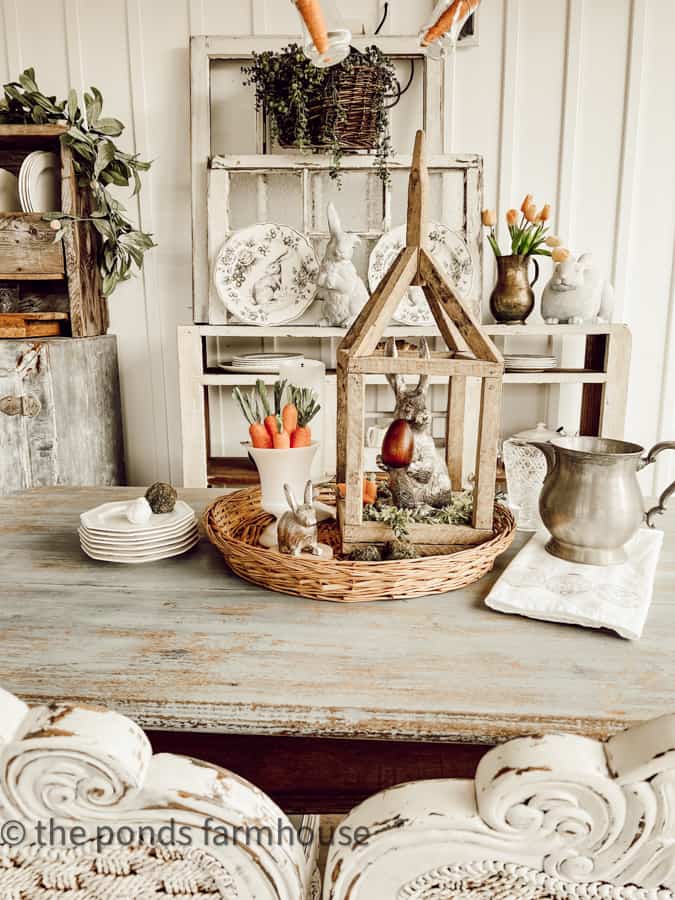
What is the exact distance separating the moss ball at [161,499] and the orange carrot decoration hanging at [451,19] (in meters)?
0.90

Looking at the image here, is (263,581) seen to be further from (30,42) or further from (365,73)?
(30,42)

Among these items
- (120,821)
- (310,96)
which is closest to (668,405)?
(310,96)

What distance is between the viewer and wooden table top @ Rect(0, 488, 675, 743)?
67 centimetres

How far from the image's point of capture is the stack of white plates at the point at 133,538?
1071 millimetres

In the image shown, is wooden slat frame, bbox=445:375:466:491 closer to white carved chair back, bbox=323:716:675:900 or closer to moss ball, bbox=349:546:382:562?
moss ball, bbox=349:546:382:562

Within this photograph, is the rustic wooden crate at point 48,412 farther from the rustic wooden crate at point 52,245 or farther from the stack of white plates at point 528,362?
the stack of white plates at point 528,362

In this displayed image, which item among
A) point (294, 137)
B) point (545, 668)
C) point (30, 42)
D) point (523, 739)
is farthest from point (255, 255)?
point (523, 739)

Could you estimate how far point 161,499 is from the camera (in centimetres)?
115

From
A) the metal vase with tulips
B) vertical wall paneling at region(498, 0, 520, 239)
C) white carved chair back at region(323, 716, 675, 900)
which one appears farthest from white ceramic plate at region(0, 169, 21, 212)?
white carved chair back at region(323, 716, 675, 900)

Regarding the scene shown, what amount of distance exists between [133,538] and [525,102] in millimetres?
2307

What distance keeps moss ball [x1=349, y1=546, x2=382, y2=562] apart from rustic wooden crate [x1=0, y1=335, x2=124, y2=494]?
1706 millimetres

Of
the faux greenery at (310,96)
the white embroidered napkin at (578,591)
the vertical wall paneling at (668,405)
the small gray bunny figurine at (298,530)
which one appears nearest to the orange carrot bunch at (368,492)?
the small gray bunny figurine at (298,530)

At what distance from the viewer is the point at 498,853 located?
14.9 inches

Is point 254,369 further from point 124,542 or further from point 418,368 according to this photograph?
point 418,368
